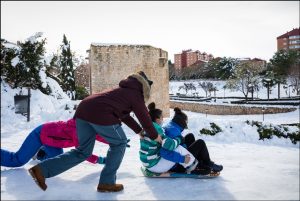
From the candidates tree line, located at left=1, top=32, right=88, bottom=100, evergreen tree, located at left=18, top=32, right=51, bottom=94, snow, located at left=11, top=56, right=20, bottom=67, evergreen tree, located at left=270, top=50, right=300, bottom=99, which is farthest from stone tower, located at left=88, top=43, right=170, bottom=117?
evergreen tree, located at left=270, top=50, right=300, bottom=99

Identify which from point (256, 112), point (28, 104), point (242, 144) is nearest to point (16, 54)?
point (28, 104)

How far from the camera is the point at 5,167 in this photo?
3.76 meters

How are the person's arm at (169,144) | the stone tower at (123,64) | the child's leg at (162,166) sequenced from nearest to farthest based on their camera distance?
the person's arm at (169,144) < the child's leg at (162,166) < the stone tower at (123,64)

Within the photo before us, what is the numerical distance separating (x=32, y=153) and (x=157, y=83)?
13.4 m

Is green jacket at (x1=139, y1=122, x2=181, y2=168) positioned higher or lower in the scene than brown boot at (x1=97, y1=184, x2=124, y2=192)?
higher

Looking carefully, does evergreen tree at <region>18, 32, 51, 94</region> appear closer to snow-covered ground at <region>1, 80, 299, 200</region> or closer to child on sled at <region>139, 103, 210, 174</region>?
snow-covered ground at <region>1, 80, 299, 200</region>

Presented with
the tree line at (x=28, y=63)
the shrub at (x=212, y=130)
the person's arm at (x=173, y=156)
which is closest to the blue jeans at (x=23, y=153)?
the person's arm at (x=173, y=156)

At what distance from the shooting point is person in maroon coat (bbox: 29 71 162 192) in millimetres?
2770

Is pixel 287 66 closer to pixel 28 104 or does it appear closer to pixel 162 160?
pixel 28 104

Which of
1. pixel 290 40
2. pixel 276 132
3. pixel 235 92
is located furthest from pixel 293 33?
pixel 276 132

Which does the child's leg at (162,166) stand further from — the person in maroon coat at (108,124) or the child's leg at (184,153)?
the person in maroon coat at (108,124)

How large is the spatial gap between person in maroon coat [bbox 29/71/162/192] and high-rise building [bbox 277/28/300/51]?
3196 inches

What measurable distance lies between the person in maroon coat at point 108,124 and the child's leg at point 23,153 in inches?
27.1

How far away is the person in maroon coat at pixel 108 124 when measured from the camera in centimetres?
277
